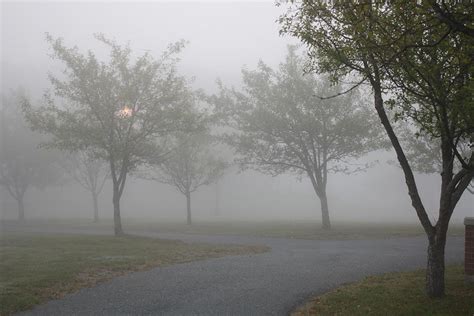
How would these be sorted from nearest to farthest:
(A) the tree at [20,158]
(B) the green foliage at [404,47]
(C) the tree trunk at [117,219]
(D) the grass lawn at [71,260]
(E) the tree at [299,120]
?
1. (B) the green foliage at [404,47]
2. (D) the grass lawn at [71,260]
3. (C) the tree trunk at [117,219]
4. (E) the tree at [299,120]
5. (A) the tree at [20,158]

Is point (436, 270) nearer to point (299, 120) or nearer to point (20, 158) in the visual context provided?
point (299, 120)

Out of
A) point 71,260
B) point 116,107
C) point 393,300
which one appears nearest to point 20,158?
point 116,107

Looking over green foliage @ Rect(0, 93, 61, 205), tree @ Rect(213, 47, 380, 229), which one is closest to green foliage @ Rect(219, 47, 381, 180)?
tree @ Rect(213, 47, 380, 229)

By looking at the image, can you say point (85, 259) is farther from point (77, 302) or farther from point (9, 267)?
point (77, 302)

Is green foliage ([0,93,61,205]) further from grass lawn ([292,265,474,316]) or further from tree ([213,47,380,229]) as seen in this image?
grass lawn ([292,265,474,316])

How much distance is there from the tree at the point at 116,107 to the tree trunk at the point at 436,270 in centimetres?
1852

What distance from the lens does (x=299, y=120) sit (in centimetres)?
2675

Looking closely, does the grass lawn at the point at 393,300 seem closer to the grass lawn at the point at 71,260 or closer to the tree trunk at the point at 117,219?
the grass lawn at the point at 71,260

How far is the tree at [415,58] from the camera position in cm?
765

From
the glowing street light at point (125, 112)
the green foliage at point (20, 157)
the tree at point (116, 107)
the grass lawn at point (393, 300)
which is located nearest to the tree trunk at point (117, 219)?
the tree at point (116, 107)

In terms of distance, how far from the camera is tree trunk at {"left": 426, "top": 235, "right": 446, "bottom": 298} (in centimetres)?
893

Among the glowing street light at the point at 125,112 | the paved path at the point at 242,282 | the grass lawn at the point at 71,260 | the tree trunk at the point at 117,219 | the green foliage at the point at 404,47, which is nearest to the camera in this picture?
the green foliage at the point at 404,47

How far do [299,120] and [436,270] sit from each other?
60.4 ft

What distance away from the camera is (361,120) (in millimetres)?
26453
